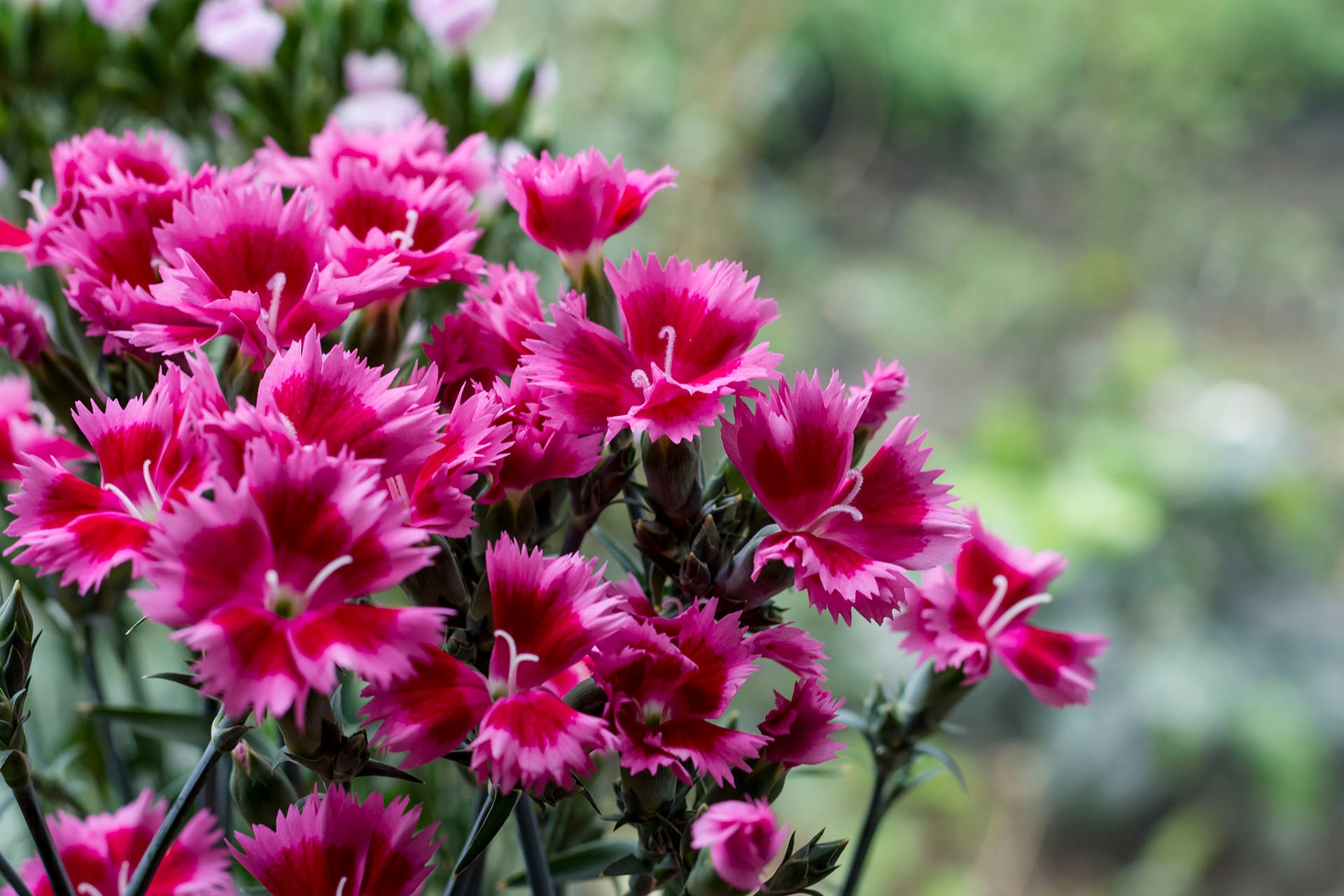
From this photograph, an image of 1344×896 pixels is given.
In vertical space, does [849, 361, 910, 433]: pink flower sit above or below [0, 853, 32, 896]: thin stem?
above

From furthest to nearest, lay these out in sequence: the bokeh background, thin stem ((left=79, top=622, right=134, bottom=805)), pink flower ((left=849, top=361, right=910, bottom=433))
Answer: the bokeh background
thin stem ((left=79, top=622, right=134, bottom=805))
pink flower ((left=849, top=361, right=910, bottom=433))

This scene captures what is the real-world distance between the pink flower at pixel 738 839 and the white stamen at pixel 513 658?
0.06 metres

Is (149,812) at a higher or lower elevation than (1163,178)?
higher

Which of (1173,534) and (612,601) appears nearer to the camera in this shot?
(612,601)

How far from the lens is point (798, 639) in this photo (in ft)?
0.95

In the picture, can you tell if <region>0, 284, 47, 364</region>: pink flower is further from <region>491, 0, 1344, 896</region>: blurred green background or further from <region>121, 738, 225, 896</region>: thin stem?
<region>491, 0, 1344, 896</region>: blurred green background

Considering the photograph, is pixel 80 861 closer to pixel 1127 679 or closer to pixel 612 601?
pixel 612 601

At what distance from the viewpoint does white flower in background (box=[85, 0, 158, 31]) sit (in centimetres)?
71

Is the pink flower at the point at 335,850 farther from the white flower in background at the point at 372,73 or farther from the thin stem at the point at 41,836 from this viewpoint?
the white flower in background at the point at 372,73

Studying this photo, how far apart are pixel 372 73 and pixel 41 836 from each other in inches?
21.2

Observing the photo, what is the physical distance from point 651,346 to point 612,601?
3.3 inches

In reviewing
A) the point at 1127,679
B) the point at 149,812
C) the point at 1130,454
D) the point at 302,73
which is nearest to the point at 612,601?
the point at 149,812

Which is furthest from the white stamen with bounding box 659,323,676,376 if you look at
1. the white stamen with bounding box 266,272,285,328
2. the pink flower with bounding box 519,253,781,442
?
the white stamen with bounding box 266,272,285,328

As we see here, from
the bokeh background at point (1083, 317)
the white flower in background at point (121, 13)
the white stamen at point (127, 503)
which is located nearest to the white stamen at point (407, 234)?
the white stamen at point (127, 503)
